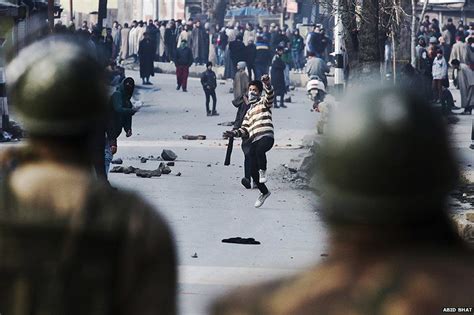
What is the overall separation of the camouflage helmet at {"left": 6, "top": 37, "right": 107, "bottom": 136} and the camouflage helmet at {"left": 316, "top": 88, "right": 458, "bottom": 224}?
105cm

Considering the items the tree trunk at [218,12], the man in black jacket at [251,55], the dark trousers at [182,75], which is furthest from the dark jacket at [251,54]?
the tree trunk at [218,12]

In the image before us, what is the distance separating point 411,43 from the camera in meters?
31.3

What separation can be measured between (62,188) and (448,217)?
44.6 inches

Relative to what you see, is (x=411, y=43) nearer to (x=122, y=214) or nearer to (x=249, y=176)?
(x=249, y=176)

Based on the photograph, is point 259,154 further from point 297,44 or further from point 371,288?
point 297,44

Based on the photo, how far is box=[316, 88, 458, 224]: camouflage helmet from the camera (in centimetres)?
229

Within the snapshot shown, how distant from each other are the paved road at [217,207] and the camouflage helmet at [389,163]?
22cm

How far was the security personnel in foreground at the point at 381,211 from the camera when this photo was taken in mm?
2262

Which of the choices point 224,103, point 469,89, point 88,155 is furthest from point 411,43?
point 88,155

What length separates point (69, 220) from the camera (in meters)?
3.16

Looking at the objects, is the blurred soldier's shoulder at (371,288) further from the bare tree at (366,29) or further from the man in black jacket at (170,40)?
the man in black jacket at (170,40)

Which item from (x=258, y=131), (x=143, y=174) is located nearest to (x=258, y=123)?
(x=258, y=131)

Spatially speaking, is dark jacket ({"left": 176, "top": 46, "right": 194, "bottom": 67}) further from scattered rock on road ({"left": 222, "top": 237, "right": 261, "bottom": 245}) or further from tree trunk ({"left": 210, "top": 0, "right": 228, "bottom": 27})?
scattered rock on road ({"left": 222, "top": 237, "right": 261, "bottom": 245})

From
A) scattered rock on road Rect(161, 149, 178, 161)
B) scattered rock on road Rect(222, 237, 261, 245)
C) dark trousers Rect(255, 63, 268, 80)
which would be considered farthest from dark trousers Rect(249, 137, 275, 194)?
dark trousers Rect(255, 63, 268, 80)
